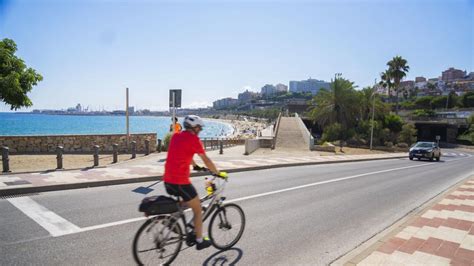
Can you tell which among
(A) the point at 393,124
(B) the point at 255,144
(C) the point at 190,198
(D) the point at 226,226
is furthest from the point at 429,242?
(A) the point at 393,124

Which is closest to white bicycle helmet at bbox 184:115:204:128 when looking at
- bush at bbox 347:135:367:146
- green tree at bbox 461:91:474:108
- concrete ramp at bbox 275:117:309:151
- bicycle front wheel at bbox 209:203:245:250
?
bicycle front wheel at bbox 209:203:245:250

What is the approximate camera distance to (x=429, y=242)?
517cm

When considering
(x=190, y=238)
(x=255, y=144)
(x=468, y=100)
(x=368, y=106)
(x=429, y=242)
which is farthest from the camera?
(x=468, y=100)

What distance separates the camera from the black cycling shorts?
4191mm

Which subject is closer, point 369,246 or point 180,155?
point 180,155

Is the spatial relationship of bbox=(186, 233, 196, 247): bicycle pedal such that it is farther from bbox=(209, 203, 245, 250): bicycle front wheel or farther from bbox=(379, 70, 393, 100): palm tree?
bbox=(379, 70, 393, 100): palm tree

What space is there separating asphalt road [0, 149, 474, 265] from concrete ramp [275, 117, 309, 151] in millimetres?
18038

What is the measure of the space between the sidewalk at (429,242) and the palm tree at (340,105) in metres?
37.9

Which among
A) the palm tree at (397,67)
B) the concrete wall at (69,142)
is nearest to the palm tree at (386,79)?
the palm tree at (397,67)

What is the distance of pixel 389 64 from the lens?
5631 cm

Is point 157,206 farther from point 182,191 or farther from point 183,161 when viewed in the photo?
point 183,161

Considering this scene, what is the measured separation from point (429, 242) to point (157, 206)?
4362 millimetres

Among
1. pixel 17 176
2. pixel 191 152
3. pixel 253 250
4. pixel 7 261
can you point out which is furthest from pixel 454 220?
pixel 17 176

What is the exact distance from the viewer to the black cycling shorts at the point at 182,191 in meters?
4.19
